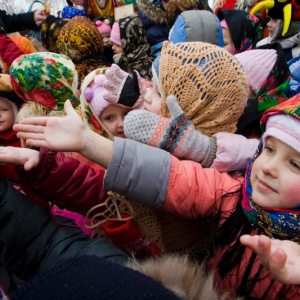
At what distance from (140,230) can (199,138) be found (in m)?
0.37

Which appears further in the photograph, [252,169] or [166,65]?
[166,65]

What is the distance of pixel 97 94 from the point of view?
1645mm

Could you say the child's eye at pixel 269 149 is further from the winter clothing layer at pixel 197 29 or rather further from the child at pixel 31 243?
the winter clothing layer at pixel 197 29

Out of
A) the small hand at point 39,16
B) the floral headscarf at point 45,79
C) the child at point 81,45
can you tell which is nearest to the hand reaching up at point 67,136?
the floral headscarf at point 45,79

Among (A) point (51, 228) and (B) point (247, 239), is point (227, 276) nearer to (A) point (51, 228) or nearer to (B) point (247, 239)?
(B) point (247, 239)

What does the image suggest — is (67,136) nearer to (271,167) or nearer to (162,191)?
(162,191)

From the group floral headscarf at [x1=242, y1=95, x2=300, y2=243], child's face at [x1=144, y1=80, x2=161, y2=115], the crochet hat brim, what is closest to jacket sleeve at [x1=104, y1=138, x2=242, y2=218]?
floral headscarf at [x1=242, y1=95, x2=300, y2=243]

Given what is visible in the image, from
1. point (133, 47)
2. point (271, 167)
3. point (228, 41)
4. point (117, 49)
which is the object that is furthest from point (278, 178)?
point (117, 49)

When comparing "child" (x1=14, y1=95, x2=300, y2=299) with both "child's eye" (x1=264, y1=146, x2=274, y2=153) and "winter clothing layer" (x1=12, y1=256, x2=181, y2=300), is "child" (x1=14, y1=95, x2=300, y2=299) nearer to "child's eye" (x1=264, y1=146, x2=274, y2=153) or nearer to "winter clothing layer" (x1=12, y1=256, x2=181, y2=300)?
"child's eye" (x1=264, y1=146, x2=274, y2=153)

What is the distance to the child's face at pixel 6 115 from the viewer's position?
6.57 ft

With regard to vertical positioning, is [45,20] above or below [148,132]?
below

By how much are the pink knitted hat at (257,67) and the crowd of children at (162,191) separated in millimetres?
87

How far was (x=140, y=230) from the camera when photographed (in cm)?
123

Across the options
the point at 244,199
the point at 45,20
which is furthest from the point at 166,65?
the point at 45,20
